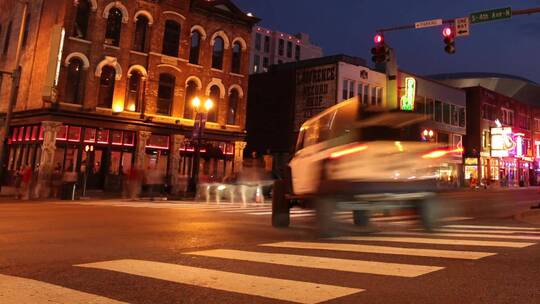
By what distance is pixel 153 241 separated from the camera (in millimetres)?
8398

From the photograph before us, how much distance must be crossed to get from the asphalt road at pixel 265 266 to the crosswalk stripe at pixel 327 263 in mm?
13

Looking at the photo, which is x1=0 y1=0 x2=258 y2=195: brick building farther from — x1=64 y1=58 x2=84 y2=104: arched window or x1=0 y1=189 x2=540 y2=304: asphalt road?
x1=0 y1=189 x2=540 y2=304: asphalt road

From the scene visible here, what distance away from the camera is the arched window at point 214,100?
32.6m

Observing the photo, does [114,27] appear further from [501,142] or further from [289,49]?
[289,49]

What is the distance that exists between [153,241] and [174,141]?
21937 mm

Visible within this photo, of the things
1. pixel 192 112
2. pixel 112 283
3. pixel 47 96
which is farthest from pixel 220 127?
pixel 112 283

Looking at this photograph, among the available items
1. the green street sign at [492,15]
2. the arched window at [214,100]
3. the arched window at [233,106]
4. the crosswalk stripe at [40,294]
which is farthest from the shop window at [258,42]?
the crosswalk stripe at [40,294]

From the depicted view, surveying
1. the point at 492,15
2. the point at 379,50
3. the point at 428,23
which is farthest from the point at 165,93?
the point at 492,15

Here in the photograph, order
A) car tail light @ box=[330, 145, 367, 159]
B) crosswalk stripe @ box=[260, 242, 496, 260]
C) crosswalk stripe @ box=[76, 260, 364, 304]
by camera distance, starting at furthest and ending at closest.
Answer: car tail light @ box=[330, 145, 367, 159], crosswalk stripe @ box=[260, 242, 496, 260], crosswalk stripe @ box=[76, 260, 364, 304]

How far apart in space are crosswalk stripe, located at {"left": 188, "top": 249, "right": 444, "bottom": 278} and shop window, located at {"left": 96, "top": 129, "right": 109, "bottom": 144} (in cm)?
2244

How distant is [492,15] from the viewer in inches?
571

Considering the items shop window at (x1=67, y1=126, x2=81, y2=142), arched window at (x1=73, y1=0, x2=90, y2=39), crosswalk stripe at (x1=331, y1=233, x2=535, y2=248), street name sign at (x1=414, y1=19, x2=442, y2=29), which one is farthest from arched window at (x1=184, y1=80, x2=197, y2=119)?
crosswalk stripe at (x1=331, y1=233, x2=535, y2=248)

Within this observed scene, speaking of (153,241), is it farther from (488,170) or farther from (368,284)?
(488,170)

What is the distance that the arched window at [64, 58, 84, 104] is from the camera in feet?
88.5
